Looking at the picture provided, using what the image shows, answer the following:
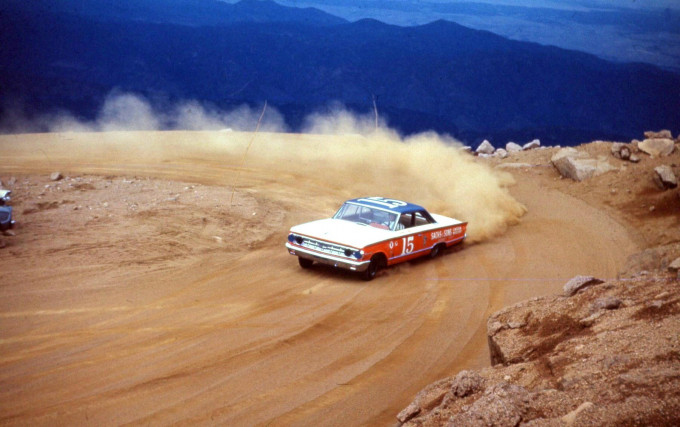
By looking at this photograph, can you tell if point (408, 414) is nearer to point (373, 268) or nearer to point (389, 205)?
point (373, 268)

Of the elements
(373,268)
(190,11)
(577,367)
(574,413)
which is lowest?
(373,268)

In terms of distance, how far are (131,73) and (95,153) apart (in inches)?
1135

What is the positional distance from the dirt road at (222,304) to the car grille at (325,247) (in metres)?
0.60

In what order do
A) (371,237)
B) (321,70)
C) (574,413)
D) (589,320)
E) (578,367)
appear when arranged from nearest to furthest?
(574,413)
(578,367)
(589,320)
(371,237)
(321,70)

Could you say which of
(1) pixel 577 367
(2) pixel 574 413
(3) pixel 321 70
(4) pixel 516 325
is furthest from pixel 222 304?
(3) pixel 321 70

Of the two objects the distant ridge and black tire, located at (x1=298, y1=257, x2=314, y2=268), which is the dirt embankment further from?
the distant ridge

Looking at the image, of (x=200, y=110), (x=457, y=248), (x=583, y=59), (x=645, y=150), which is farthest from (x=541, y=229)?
(x=583, y=59)

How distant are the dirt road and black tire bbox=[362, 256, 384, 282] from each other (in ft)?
0.58

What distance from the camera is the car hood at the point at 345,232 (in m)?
11.7

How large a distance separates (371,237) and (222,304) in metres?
3.22

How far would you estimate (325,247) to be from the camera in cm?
1174

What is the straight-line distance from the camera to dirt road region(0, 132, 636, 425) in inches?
276

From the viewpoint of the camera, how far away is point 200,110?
4703cm

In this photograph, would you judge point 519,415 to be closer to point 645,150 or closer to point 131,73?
point 645,150
